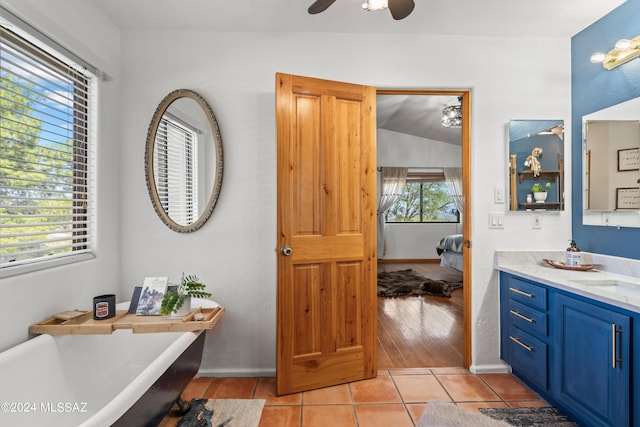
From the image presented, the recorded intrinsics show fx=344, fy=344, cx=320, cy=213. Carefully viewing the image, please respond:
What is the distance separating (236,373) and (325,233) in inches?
51.1

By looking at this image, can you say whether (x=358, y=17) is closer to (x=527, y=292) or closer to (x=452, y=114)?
(x=527, y=292)

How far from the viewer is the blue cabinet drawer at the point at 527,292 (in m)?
2.23

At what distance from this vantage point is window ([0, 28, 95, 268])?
1700 millimetres

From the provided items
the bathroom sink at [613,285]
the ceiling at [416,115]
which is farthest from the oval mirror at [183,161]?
the ceiling at [416,115]

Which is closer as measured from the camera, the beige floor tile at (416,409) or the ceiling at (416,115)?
the beige floor tile at (416,409)

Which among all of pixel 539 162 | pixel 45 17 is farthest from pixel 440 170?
pixel 45 17

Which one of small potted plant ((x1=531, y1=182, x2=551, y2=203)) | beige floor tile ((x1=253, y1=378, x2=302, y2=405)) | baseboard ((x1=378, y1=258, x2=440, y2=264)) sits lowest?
beige floor tile ((x1=253, y1=378, x2=302, y2=405))

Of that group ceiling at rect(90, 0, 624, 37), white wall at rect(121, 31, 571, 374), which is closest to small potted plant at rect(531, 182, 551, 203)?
white wall at rect(121, 31, 571, 374)

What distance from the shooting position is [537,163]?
2.68 meters

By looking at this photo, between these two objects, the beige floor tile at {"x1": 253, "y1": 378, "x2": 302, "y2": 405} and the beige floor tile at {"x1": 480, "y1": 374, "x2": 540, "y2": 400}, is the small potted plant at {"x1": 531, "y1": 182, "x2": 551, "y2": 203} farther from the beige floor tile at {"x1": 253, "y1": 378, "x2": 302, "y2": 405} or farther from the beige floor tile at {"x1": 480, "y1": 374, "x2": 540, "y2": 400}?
the beige floor tile at {"x1": 253, "y1": 378, "x2": 302, "y2": 405}

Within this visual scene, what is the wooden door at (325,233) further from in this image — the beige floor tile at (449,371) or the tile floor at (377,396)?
the beige floor tile at (449,371)

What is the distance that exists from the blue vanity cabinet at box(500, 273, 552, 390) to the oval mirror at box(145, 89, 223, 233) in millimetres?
2333

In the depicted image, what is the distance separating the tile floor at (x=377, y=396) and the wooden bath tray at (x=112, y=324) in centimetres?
63

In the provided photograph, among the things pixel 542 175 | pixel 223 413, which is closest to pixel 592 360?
pixel 542 175
